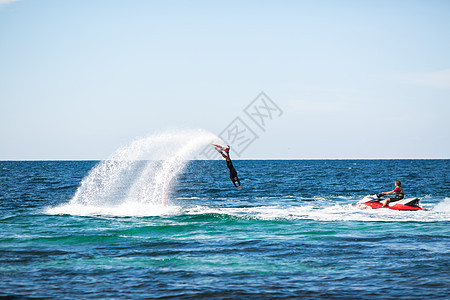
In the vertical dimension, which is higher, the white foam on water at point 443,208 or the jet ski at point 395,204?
the jet ski at point 395,204

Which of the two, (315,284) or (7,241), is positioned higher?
(7,241)

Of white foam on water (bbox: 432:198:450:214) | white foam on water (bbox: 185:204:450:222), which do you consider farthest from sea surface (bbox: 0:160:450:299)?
white foam on water (bbox: 432:198:450:214)

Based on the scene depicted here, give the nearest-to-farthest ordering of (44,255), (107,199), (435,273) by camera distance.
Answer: (435,273)
(44,255)
(107,199)

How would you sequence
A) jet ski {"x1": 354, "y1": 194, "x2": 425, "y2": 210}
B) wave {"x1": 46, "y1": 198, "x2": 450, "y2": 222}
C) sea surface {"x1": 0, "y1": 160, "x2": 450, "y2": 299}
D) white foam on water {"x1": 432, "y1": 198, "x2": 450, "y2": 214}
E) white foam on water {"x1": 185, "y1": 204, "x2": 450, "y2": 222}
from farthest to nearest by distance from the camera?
white foam on water {"x1": 432, "y1": 198, "x2": 450, "y2": 214} < jet ski {"x1": 354, "y1": 194, "x2": 425, "y2": 210} < wave {"x1": 46, "y1": 198, "x2": 450, "y2": 222} < white foam on water {"x1": 185, "y1": 204, "x2": 450, "y2": 222} < sea surface {"x1": 0, "y1": 160, "x2": 450, "y2": 299}

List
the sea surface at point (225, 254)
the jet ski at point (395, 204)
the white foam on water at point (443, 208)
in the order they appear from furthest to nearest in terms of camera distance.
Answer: the white foam on water at point (443, 208) < the jet ski at point (395, 204) < the sea surface at point (225, 254)

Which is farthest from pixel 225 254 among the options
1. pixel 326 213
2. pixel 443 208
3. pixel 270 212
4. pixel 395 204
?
pixel 443 208

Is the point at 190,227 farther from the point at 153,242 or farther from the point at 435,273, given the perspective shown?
the point at 435,273

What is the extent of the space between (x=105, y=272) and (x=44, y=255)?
379 centimetres

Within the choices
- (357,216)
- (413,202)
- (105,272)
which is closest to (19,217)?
(105,272)

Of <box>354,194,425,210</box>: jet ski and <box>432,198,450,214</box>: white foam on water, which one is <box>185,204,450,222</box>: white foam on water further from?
<box>432,198,450,214</box>: white foam on water

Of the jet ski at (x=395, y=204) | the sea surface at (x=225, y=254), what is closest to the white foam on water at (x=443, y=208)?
the sea surface at (x=225, y=254)

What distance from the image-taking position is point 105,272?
14281 millimetres

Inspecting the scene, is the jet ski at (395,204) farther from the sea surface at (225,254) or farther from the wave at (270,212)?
the sea surface at (225,254)

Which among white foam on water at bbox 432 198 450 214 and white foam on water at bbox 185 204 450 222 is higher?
white foam on water at bbox 185 204 450 222
